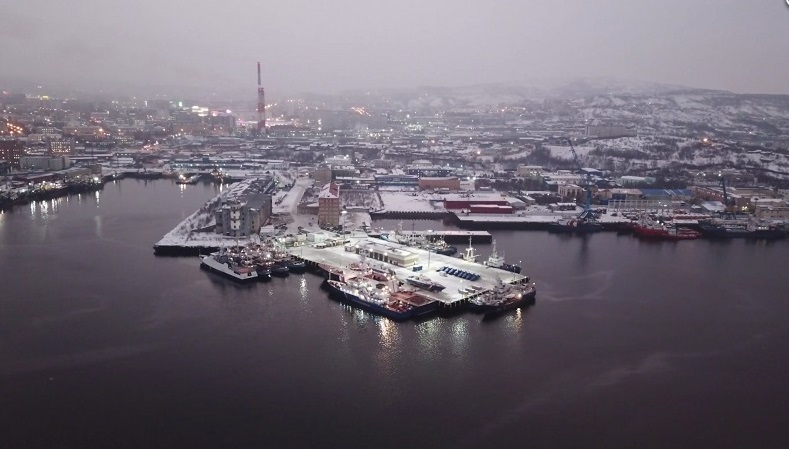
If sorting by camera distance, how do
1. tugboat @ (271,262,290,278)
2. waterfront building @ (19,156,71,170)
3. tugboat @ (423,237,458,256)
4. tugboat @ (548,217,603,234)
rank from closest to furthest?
1. tugboat @ (271,262,290,278)
2. tugboat @ (423,237,458,256)
3. tugboat @ (548,217,603,234)
4. waterfront building @ (19,156,71,170)

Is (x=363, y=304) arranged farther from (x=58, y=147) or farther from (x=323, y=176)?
(x=58, y=147)

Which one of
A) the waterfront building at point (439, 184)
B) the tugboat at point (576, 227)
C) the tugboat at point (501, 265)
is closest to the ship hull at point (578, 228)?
the tugboat at point (576, 227)

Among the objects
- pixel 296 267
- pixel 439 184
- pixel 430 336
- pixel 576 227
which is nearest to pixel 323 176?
pixel 439 184

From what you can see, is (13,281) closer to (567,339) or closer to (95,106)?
(567,339)

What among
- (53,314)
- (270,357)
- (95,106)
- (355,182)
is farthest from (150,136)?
(270,357)

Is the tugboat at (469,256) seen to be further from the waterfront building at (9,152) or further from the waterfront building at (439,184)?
the waterfront building at (9,152)

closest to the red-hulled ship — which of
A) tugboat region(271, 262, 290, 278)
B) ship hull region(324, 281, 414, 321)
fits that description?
ship hull region(324, 281, 414, 321)

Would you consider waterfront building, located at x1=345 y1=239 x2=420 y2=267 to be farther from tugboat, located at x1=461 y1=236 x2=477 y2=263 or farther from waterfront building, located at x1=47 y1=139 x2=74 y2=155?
waterfront building, located at x1=47 y1=139 x2=74 y2=155
